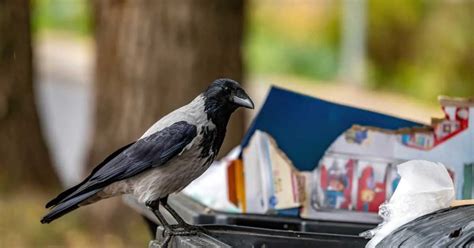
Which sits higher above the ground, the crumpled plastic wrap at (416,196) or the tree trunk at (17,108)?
the crumpled plastic wrap at (416,196)

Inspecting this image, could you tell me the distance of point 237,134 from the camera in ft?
25.8

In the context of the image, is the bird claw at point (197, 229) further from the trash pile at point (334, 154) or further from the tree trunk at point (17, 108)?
the tree trunk at point (17, 108)

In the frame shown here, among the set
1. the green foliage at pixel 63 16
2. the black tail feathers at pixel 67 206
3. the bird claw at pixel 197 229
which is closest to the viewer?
the bird claw at pixel 197 229

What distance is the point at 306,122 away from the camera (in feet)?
14.2

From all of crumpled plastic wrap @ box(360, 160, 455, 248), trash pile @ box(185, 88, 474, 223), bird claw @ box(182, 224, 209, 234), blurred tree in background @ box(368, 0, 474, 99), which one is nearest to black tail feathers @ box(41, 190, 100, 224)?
bird claw @ box(182, 224, 209, 234)

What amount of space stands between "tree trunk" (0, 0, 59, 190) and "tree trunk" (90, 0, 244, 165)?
3.89ft

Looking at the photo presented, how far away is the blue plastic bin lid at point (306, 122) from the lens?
4.30m

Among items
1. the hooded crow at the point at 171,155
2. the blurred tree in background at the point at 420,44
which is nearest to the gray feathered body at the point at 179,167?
the hooded crow at the point at 171,155

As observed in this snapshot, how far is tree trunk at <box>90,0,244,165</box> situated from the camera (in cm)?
771

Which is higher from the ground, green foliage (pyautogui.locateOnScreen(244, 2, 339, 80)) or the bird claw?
the bird claw

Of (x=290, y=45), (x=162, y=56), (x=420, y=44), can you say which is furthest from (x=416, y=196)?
(x=290, y=45)

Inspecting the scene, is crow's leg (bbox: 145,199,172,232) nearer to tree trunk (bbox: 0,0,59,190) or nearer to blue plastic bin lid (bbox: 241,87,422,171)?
blue plastic bin lid (bbox: 241,87,422,171)

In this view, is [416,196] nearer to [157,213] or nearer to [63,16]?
[157,213]

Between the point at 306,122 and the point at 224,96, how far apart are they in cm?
68
